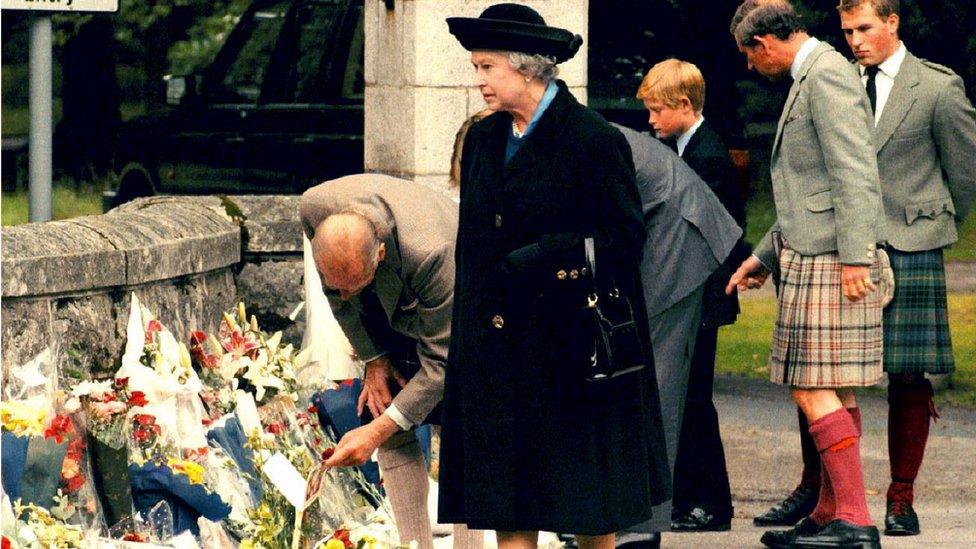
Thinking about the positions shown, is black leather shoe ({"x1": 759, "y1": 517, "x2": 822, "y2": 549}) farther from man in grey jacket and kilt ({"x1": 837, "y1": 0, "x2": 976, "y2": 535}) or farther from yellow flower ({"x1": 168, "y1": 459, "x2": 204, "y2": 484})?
yellow flower ({"x1": 168, "y1": 459, "x2": 204, "y2": 484})

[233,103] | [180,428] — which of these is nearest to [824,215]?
[180,428]

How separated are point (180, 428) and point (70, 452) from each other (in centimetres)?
50

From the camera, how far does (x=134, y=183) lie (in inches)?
470

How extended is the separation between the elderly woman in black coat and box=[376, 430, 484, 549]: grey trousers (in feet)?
2.52

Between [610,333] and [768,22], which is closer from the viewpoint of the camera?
[610,333]

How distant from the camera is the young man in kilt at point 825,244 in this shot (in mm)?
5688

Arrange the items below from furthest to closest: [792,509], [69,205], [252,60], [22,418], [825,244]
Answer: [69,205], [252,60], [792,509], [825,244], [22,418]

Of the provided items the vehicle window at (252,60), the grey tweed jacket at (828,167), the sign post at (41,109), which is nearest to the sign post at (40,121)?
the sign post at (41,109)

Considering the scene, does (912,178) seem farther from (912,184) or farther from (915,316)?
(915,316)

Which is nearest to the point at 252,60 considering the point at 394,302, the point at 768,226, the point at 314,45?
the point at 314,45

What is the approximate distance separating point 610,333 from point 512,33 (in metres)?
0.71

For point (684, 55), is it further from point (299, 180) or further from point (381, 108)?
point (381, 108)

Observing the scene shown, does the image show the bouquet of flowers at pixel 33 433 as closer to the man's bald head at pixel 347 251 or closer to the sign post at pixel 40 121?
the man's bald head at pixel 347 251

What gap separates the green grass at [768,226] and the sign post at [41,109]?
10.5 meters
